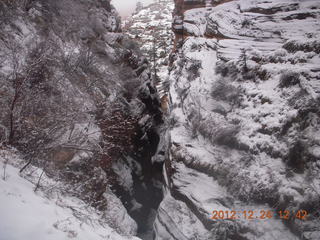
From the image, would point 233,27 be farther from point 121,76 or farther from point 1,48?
point 1,48

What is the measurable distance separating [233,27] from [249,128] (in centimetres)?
468

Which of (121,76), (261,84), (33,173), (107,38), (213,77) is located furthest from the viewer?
(107,38)

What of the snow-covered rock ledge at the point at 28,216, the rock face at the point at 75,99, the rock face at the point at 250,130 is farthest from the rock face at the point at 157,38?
the snow-covered rock ledge at the point at 28,216

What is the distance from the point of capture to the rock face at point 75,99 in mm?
5312

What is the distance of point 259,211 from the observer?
16.0 feet

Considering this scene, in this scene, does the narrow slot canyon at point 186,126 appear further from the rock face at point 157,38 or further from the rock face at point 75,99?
the rock face at point 157,38

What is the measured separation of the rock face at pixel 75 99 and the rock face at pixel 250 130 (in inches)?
97.2

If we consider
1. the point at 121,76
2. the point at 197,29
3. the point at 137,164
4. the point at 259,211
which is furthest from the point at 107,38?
the point at 259,211
